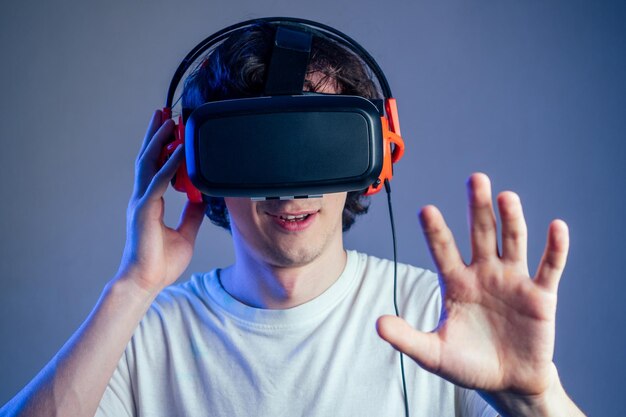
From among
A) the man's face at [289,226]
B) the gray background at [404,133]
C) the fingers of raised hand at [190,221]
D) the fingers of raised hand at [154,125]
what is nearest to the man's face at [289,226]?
the man's face at [289,226]

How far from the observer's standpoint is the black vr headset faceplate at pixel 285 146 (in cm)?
90

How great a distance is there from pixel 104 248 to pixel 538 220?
146 centimetres

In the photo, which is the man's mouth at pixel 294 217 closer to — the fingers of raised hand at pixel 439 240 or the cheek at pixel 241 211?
the cheek at pixel 241 211

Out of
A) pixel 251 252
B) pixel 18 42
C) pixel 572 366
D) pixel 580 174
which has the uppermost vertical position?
pixel 18 42

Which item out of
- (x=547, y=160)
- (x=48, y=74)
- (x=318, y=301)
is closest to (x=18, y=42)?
(x=48, y=74)

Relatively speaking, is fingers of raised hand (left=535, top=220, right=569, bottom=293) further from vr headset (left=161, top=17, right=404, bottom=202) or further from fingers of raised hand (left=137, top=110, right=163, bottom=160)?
fingers of raised hand (left=137, top=110, right=163, bottom=160)

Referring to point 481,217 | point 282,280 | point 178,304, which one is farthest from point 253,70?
point 481,217

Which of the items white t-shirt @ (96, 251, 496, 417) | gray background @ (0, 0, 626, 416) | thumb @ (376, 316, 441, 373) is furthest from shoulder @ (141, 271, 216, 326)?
thumb @ (376, 316, 441, 373)

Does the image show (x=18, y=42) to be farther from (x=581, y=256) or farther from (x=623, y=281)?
(x=623, y=281)

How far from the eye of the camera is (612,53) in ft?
5.92

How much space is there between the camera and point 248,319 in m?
1.33

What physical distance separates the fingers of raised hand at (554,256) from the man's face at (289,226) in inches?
21.0

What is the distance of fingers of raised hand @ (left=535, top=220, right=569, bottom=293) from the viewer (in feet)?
2.62

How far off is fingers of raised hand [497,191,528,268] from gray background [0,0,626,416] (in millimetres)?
1013
